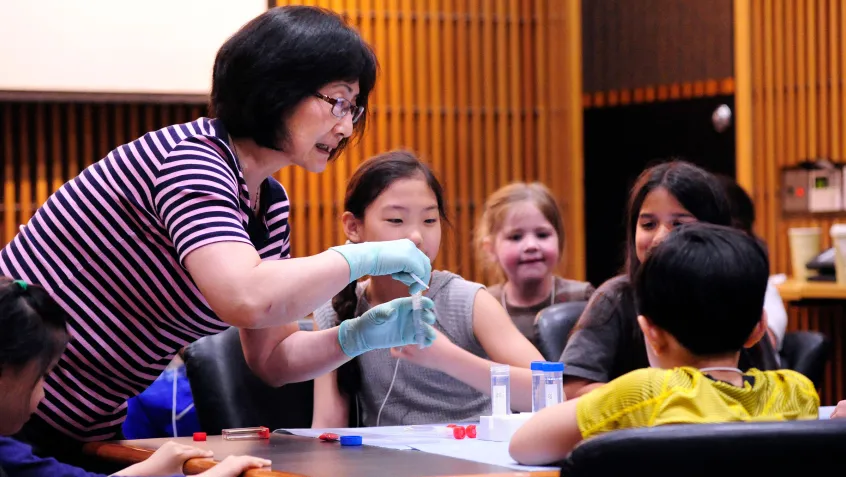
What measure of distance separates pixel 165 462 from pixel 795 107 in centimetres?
510

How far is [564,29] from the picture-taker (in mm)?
5820

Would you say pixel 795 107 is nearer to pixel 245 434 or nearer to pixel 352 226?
pixel 352 226

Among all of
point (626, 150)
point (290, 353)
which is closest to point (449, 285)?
point (290, 353)

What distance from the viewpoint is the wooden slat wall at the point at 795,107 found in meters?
5.96

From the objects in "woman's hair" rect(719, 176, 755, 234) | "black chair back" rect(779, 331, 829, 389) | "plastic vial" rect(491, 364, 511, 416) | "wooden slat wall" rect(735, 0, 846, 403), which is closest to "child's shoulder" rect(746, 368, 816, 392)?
"plastic vial" rect(491, 364, 511, 416)

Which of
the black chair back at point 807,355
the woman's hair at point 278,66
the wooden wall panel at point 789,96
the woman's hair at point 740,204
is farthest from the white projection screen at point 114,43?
the woman's hair at point 278,66

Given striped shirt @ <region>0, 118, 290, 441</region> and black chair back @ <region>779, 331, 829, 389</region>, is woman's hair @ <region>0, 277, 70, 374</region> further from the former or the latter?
black chair back @ <region>779, 331, 829, 389</region>

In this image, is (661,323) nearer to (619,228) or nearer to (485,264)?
(485,264)

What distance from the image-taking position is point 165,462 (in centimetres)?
175

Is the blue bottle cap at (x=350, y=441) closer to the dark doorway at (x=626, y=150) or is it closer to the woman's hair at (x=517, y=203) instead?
the woman's hair at (x=517, y=203)

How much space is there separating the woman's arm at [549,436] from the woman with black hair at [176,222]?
416mm

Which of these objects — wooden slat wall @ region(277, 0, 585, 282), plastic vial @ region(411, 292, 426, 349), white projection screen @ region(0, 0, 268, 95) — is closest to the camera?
plastic vial @ region(411, 292, 426, 349)

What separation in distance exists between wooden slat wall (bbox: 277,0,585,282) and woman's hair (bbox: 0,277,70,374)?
12.1 feet

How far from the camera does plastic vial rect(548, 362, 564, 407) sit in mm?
2039
